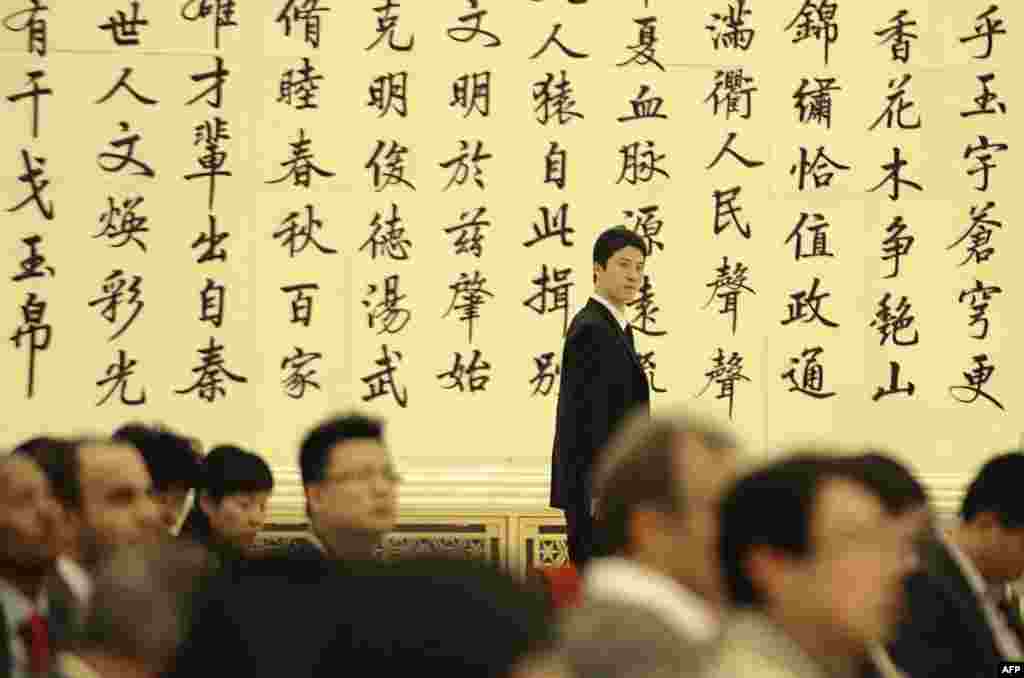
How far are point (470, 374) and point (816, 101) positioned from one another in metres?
2.12

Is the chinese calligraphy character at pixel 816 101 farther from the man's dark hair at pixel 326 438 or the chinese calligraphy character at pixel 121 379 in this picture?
the man's dark hair at pixel 326 438

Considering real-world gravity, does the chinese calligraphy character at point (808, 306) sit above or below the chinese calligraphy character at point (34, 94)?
below

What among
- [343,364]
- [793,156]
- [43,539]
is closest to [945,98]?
[793,156]

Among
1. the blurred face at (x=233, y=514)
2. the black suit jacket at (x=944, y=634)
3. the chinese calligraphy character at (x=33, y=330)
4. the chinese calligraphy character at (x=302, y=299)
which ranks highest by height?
the chinese calligraphy character at (x=302, y=299)

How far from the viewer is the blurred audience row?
226cm

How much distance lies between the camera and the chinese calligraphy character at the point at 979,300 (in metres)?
8.69

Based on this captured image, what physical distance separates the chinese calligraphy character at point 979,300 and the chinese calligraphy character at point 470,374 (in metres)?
Answer: 2.32

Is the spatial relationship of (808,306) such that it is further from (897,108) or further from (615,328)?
(615,328)

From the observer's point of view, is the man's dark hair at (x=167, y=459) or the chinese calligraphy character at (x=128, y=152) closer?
the man's dark hair at (x=167, y=459)

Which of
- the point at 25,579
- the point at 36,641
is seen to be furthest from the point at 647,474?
the point at 25,579

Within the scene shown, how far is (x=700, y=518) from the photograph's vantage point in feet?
9.44

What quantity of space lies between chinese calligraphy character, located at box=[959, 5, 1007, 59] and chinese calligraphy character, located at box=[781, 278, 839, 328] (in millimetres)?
1416

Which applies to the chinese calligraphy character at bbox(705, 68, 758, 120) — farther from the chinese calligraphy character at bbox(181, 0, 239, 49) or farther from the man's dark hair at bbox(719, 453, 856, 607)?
the man's dark hair at bbox(719, 453, 856, 607)

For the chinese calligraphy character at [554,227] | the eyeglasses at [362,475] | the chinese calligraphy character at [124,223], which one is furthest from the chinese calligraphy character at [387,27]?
the eyeglasses at [362,475]
